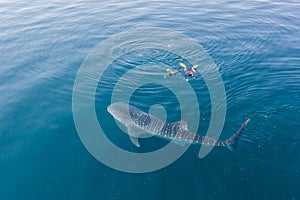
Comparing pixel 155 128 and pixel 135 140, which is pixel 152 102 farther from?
pixel 135 140

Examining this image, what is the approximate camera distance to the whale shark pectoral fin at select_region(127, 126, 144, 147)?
16.1 m

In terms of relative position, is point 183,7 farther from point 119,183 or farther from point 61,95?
point 119,183

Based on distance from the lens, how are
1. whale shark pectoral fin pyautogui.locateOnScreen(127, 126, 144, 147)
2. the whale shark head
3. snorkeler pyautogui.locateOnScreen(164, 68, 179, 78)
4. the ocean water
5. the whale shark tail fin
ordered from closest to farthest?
the ocean water → the whale shark tail fin → whale shark pectoral fin pyautogui.locateOnScreen(127, 126, 144, 147) → the whale shark head → snorkeler pyautogui.locateOnScreen(164, 68, 179, 78)

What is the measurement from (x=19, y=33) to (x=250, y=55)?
2344cm

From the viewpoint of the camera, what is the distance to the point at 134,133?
16.6 m

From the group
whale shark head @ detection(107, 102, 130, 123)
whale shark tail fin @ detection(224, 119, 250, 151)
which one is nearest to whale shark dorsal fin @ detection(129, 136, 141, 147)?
whale shark head @ detection(107, 102, 130, 123)

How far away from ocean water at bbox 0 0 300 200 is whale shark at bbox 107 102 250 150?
1.76ft

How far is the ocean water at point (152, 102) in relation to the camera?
13.9 meters

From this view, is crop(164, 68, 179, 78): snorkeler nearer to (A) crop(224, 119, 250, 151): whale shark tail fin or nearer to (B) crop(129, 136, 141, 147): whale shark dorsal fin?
(B) crop(129, 136, 141, 147): whale shark dorsal fin

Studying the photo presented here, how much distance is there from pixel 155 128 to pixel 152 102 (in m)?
3.40

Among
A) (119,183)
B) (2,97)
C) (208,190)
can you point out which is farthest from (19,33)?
(208,190)

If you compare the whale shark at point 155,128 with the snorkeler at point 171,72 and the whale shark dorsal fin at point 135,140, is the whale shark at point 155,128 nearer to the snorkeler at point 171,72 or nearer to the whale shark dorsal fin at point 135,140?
the whale shark dorsal fin at point 135,140

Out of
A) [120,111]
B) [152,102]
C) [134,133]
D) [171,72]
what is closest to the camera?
[134,133]

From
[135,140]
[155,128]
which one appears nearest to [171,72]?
[155,128]
